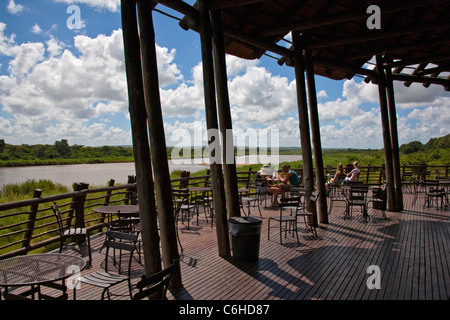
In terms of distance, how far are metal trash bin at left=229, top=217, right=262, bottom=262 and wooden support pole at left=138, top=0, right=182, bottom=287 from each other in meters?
1.22

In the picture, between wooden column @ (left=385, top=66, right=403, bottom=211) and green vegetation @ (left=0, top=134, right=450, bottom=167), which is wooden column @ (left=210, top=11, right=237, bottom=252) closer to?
wooden column @ (left=385, top=66, right=403, bottom=211)

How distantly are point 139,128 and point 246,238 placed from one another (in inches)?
91.6

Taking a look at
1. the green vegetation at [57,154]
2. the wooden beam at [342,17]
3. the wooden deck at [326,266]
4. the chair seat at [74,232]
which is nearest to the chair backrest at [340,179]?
the wooden deck at [326,266]

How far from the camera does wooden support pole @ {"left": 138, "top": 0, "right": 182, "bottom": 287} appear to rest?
3.49 meters

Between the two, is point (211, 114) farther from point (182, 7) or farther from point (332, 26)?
point (332, 26)

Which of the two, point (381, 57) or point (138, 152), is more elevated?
point (381, 57)

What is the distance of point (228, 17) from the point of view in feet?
18.4

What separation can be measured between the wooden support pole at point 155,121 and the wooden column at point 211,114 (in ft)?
3.94

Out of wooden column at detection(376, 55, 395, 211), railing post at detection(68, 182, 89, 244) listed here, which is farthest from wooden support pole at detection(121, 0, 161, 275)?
wooden column at detection(376, 55, 395, 211)

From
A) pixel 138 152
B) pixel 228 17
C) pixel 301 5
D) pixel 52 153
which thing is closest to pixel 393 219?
pixel 301 5

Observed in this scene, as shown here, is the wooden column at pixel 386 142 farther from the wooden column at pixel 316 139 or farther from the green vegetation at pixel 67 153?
the green vegetation at pixel 67 153

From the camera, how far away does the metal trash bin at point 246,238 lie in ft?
14.6

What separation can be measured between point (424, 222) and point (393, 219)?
2.07 feet
